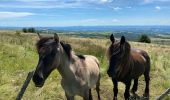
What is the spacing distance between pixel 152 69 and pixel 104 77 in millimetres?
2672

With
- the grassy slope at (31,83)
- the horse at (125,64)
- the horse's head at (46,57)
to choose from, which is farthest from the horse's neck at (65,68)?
the grassy slope at (31,83)

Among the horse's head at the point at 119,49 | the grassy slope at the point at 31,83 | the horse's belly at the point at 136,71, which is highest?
the horse's head at the point at 119,49

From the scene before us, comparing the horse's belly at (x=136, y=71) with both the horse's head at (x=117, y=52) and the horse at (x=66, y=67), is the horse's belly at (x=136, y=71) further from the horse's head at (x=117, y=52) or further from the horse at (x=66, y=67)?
the horse at (x=66, y=67)

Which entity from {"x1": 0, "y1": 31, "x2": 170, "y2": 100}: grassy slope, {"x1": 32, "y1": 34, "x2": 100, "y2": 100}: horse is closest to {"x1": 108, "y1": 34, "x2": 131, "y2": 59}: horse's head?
{"x1": 32, "y1": 34, "x2": 100, "y2": 100}: horse

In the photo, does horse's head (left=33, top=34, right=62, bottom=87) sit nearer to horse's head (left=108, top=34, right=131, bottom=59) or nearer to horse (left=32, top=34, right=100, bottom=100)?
horse (left=32, top=34, right=100, bottom=100)

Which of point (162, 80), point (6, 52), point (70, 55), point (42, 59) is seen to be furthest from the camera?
point (6, 52)

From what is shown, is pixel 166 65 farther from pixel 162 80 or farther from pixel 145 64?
pixel 145 64

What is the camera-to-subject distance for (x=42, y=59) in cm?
653

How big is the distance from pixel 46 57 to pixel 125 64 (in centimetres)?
321

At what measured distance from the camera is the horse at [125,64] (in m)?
8.30

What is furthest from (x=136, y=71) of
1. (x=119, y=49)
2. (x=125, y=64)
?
(x=119, y=49)

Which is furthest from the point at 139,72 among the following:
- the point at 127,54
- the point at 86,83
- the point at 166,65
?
the point at 166,65

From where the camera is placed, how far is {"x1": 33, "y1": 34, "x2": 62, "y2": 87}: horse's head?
638cm

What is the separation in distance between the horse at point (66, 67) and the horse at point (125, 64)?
57cm
